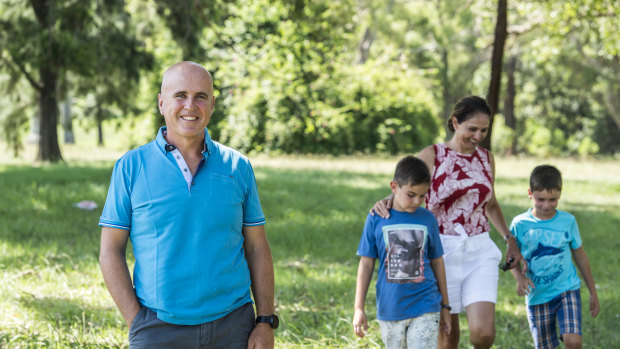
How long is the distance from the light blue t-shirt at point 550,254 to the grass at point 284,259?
1252 mm

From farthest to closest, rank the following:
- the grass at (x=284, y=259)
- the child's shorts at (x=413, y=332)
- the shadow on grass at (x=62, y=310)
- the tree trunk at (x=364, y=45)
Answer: the tree trunk at (x=364, y=45) < the shadow on grass at (x=62, y=310) < the grass at (x=284, y=259) < the child's shorts at (x=413, y=332)

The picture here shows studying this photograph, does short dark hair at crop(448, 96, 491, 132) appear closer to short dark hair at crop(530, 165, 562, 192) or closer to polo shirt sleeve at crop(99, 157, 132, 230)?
short dark hair at crop(530, 165, 562, 192)

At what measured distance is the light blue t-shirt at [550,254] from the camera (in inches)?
190

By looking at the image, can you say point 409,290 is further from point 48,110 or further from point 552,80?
point 552,80

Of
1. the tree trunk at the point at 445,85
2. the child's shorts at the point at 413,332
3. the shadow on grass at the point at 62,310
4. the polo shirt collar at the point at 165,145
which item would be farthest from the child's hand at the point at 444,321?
the tree trunk at the point at 445,85

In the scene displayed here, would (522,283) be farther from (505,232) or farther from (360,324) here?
(360,324)

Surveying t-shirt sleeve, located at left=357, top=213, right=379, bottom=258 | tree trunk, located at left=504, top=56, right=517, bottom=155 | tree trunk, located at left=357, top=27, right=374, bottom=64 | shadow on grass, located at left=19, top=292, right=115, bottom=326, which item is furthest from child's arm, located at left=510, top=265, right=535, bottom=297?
tree trunk, located at left=357, top=27, right=374, bottom=64

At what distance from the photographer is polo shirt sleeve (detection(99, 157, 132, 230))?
2.88 meters

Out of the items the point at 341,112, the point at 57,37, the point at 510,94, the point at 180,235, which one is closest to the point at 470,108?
the point at 180,235

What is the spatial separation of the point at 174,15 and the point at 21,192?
5232 millimetres

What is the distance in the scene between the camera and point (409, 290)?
413 centimetres

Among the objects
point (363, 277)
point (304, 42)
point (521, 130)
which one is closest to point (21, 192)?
point (304, 42)

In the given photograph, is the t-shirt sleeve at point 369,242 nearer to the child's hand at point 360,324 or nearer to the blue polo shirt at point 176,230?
the child's hand at point 360,324

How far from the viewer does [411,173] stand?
13.7 ft
